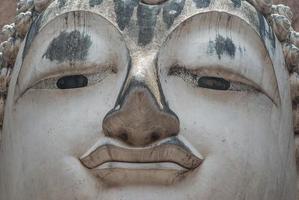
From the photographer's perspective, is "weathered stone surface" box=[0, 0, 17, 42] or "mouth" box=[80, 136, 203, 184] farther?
"weathered stone surface" box=[0, 0, 17, 42]

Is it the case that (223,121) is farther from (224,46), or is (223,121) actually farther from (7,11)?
(7,11)

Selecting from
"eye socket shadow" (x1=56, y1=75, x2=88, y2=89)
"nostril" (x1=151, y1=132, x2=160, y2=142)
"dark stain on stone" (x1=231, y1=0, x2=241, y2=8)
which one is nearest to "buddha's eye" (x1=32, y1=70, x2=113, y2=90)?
"eye socket shadow" (x1=56, y1=75, x2=88, y2=89)

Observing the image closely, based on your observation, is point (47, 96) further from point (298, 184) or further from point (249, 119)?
point (298, 184)

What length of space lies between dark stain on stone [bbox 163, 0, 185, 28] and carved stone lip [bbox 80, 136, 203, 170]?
310 millimetres

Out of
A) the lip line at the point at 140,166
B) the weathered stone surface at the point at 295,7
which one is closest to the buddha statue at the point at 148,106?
the lip line at the point at 140,166

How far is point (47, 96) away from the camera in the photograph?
2.53m

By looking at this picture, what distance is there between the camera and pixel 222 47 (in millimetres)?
2506

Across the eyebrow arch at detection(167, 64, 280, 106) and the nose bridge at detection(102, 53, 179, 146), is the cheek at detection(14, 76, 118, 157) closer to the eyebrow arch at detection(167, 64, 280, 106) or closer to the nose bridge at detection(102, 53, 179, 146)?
the nose bridge at detection(102, 53, 179, 146)

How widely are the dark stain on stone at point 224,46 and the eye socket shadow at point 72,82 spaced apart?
13.1 inches

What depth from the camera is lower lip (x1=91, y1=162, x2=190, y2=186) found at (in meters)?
2.37

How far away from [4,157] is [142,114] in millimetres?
458

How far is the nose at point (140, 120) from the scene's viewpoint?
7.74 ft

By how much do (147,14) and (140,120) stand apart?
0.98 feet

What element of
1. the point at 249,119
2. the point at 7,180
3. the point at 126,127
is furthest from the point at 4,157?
the point at 249,119
